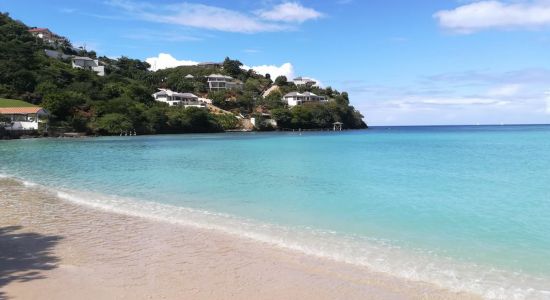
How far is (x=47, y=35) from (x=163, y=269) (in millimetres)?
175941

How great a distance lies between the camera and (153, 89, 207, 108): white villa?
115438 millimetres

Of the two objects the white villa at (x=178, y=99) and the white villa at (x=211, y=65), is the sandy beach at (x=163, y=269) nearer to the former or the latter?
the white villa at (x=178, y=99)

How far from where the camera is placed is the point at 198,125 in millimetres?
104500

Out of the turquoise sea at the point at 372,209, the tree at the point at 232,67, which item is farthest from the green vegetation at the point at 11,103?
the tree at the point at 232,67

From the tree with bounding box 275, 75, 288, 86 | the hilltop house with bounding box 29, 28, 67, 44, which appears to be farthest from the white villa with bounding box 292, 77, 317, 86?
the hilltop house with bounding box 29, 28, 67, 44

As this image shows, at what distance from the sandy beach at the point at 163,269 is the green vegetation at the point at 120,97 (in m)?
73.6

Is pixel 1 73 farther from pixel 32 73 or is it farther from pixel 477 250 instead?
pixel 477 250

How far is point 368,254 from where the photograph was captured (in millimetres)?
8516

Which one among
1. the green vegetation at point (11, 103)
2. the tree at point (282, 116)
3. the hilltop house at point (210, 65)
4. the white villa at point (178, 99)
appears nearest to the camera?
the green vegetation at point (11, 103)

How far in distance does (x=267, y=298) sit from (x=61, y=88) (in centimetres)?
10018

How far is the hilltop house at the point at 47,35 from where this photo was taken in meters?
152

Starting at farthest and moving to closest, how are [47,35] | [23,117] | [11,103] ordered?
[47,35] → [11,103] → [23,117]

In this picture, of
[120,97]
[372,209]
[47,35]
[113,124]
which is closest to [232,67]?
[47,35]

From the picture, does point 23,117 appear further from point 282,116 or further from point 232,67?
point 232,67
